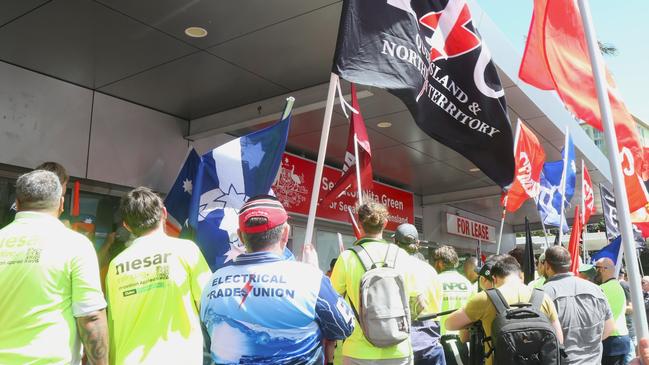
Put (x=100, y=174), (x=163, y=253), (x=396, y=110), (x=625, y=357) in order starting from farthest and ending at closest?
(x=396, y=110) < (x=100, y=174) < (x=625, y=357) < (x=163, y=253)

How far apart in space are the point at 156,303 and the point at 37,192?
31.3 inches

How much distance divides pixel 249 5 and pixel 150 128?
353cm

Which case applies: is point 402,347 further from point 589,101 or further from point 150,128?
point 150,128

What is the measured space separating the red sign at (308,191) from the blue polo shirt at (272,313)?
6.58 m

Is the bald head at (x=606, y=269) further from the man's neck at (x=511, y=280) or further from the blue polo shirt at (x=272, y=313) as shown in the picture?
the blue polo shirt at (x=272, y=313)

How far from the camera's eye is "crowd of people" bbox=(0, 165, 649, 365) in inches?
96.7

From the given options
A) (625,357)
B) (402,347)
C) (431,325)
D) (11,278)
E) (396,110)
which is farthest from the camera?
(396,110)

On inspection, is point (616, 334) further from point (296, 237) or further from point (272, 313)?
point (296, 237)

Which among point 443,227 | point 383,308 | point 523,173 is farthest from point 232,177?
point 443,227

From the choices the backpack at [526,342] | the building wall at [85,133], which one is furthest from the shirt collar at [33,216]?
the building wall at [85,133]

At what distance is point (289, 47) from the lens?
6.36 m

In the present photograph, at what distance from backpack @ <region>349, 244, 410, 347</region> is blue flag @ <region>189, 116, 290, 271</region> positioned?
1.26 metres

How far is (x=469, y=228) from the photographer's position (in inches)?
679

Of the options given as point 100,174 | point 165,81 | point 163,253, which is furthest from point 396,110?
point 163,253
